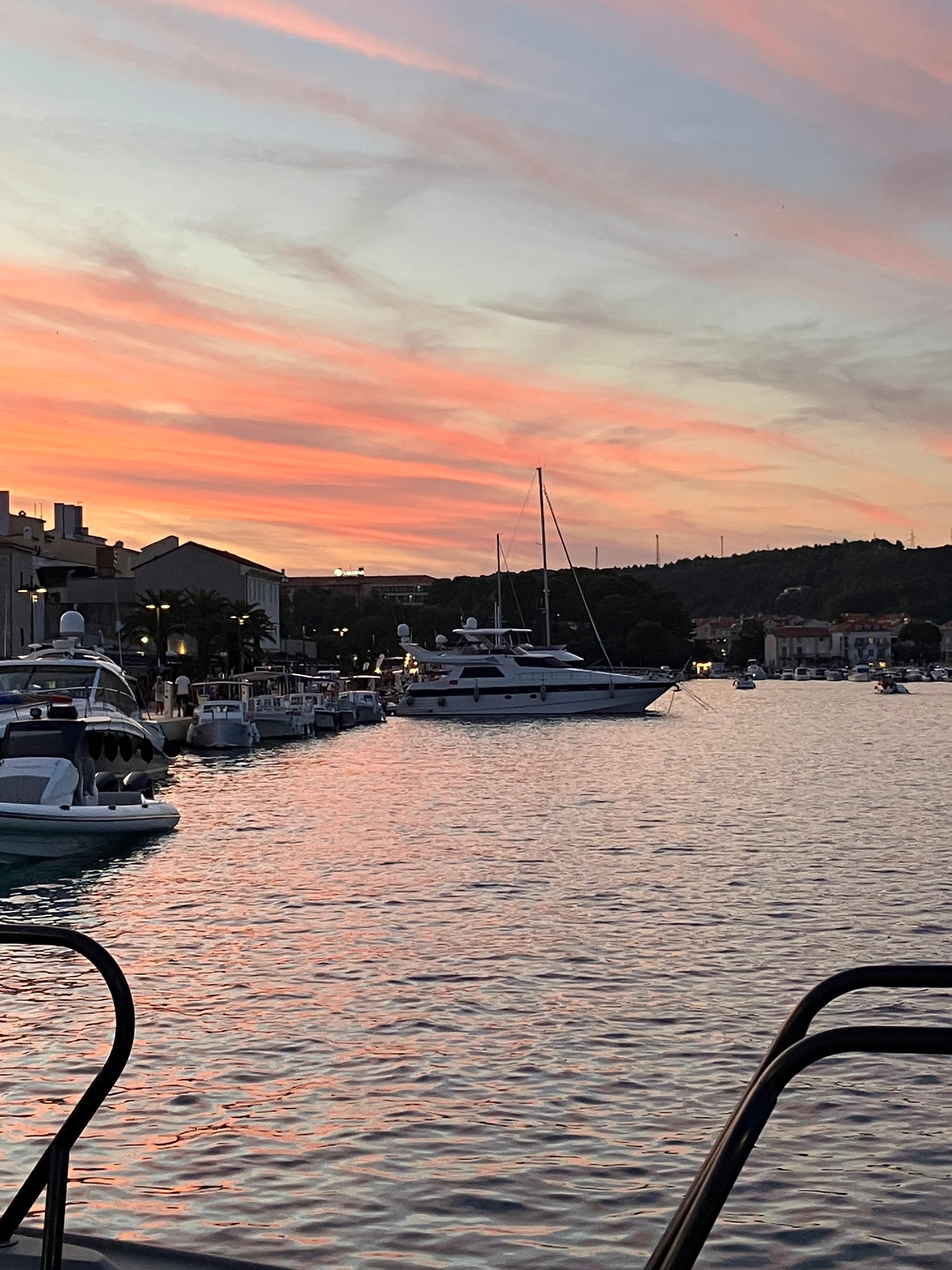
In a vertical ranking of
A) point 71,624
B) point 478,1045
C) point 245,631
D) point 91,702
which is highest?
point 245,631

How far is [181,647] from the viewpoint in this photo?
103188mm

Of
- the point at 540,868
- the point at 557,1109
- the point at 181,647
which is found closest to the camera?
the point at 557,1109

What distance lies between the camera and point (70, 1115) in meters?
5.33

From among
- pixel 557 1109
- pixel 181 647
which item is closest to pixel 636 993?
pixel 557 1109

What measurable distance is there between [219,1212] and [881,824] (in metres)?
27.7

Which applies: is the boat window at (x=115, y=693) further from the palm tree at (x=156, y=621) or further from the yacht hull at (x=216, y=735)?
the palm tree at (x=156, y=621)

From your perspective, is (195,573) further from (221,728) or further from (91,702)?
(91,702)

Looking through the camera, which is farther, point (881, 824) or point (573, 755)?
point (573, 755)

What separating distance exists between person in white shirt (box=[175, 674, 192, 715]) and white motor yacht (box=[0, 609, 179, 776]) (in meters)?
26.4

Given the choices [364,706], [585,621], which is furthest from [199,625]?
[585,621]

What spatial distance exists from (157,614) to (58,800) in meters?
74.8

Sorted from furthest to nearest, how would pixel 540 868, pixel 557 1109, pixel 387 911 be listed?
pixel 540 868, pixel 387 911, pixel 557 1109

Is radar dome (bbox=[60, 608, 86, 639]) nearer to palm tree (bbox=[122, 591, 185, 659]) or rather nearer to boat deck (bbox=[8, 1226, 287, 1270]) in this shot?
palm tree (bbox=[122, 591, 185, 659])

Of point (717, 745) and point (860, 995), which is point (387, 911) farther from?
point (717, 745)
